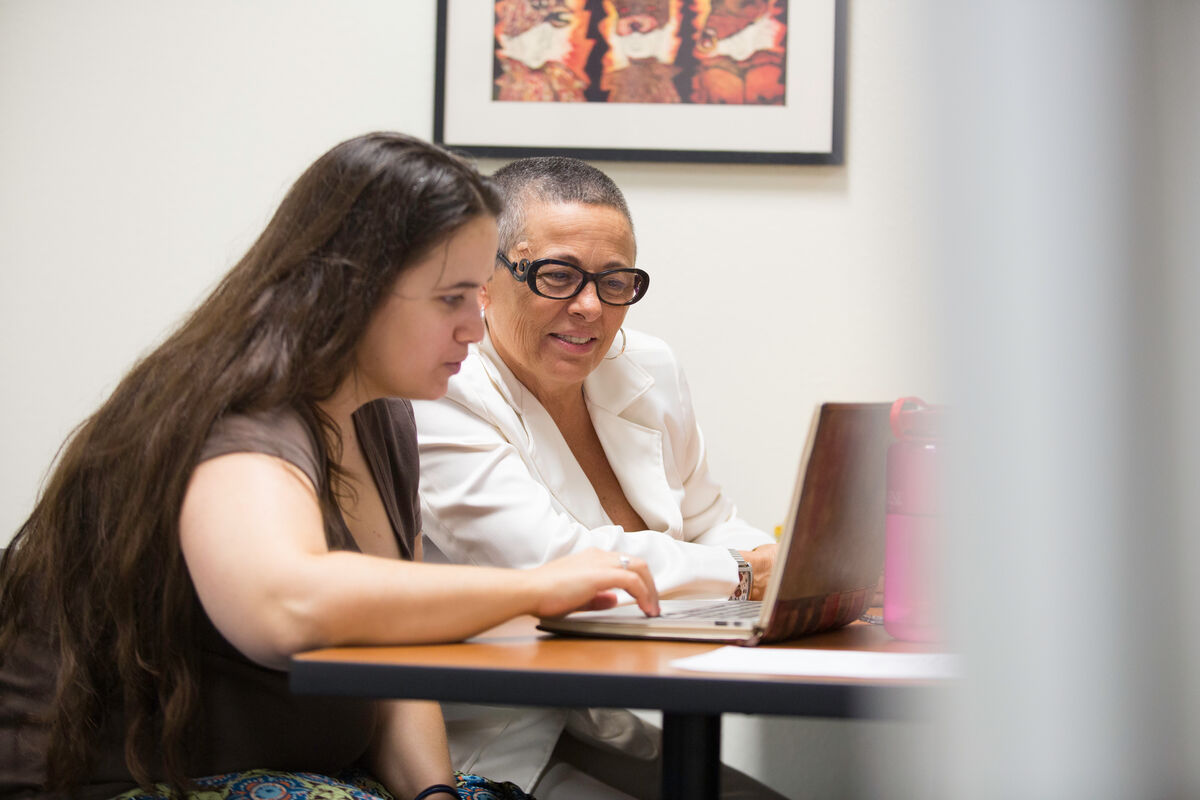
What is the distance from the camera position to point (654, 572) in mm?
1534

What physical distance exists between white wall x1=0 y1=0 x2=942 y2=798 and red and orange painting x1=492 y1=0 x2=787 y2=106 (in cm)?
17

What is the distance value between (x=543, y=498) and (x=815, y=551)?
68 cm

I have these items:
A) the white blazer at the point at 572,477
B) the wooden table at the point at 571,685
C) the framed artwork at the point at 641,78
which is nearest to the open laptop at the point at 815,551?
the wooden table at the point at 571,685

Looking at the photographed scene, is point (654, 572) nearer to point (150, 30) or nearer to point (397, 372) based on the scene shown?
point (397, 372)

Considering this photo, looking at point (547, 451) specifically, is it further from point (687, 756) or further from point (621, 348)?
point (687, 756)

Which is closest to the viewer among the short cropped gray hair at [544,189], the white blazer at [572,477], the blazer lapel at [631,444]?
the white blazer at [572,477]

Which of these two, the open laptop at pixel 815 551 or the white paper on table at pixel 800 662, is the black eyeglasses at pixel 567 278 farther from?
the white paper on table at pixel 800 662

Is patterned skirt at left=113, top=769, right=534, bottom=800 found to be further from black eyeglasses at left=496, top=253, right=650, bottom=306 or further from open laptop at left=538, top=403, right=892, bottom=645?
black eyeglasses at left=496, top=253, right=650, bottom=306

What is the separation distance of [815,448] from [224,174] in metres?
1.90

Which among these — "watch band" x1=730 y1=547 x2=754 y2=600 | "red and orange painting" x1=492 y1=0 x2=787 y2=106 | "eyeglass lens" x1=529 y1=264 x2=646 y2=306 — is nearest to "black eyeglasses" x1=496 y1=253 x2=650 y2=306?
"eyeglass lens" x1=529 y1=264 x2=646 y2=306

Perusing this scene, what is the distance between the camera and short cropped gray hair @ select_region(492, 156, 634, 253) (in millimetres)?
1783

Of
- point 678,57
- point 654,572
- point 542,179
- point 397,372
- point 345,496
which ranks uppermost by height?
point 678,57

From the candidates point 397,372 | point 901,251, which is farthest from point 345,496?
point 901,251

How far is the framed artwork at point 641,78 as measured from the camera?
91.4 inches
